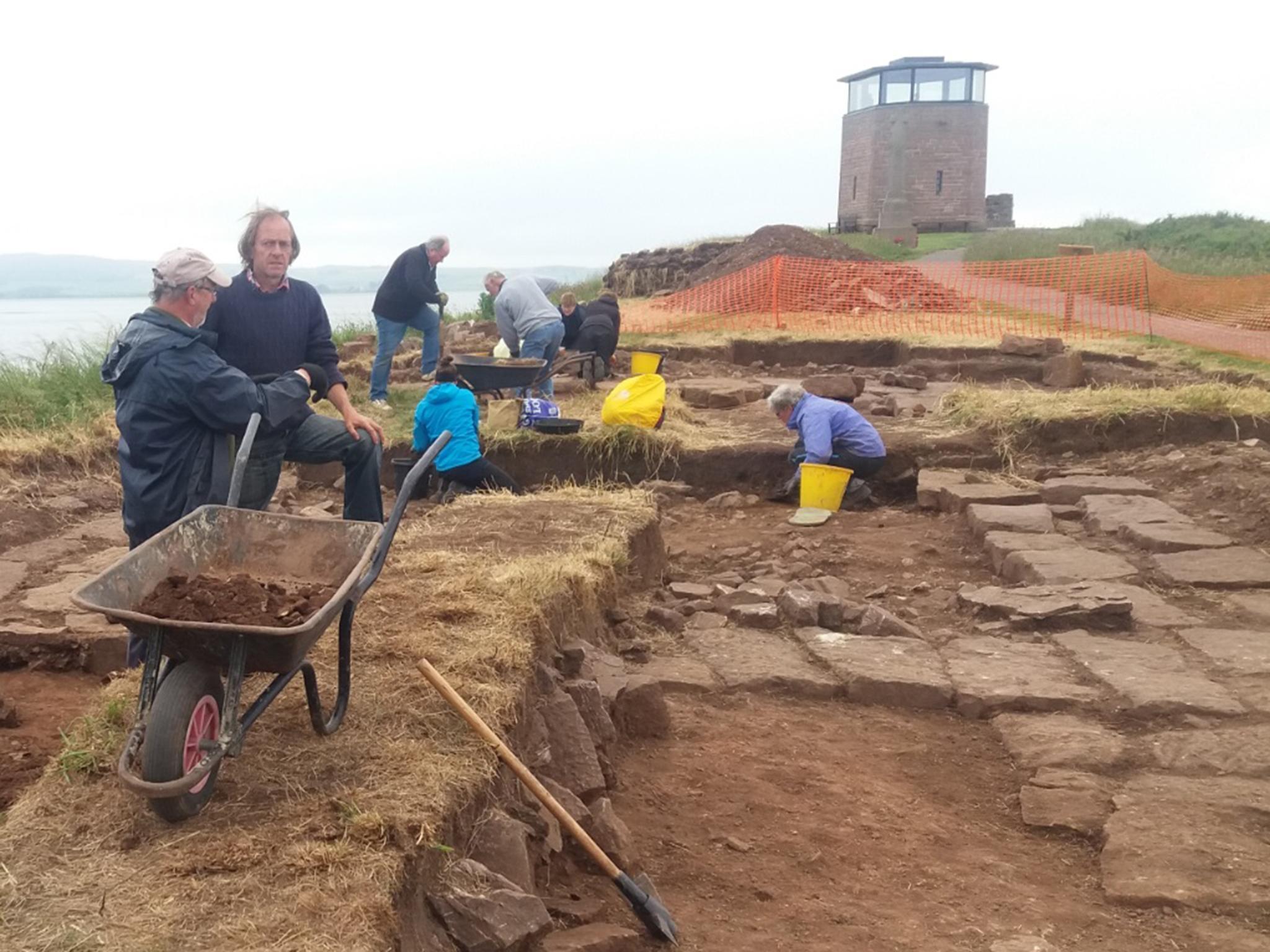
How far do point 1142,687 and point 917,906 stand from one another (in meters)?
1.94

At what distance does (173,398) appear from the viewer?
13.3 ft

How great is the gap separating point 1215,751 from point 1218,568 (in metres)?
2.29

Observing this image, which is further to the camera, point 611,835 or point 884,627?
point 884,627

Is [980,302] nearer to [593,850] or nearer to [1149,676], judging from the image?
[1149,676]

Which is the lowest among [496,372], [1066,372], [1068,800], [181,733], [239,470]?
[1068,800]

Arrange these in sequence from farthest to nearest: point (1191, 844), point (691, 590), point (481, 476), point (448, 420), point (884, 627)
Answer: point (481, 476) → point (448, 420) → point (691, 590) → point (884, 627) → point (1191, 844)

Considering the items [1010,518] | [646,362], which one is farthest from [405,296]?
[1010,518]

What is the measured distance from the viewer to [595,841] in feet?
11.8

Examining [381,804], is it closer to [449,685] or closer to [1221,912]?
[449,685]

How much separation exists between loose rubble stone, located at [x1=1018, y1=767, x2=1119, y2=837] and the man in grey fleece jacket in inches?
289

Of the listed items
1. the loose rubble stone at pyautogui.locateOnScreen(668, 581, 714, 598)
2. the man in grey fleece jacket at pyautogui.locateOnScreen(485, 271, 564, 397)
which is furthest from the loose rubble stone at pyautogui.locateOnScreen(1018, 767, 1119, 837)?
the man in grey fleece jacket at pyautogui.locateOnScreen(485, 271, 564, 397)

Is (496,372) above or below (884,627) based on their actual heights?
above

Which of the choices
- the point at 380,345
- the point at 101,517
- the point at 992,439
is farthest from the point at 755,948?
the point at 380,345

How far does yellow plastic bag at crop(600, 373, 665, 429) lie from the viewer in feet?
31.4
